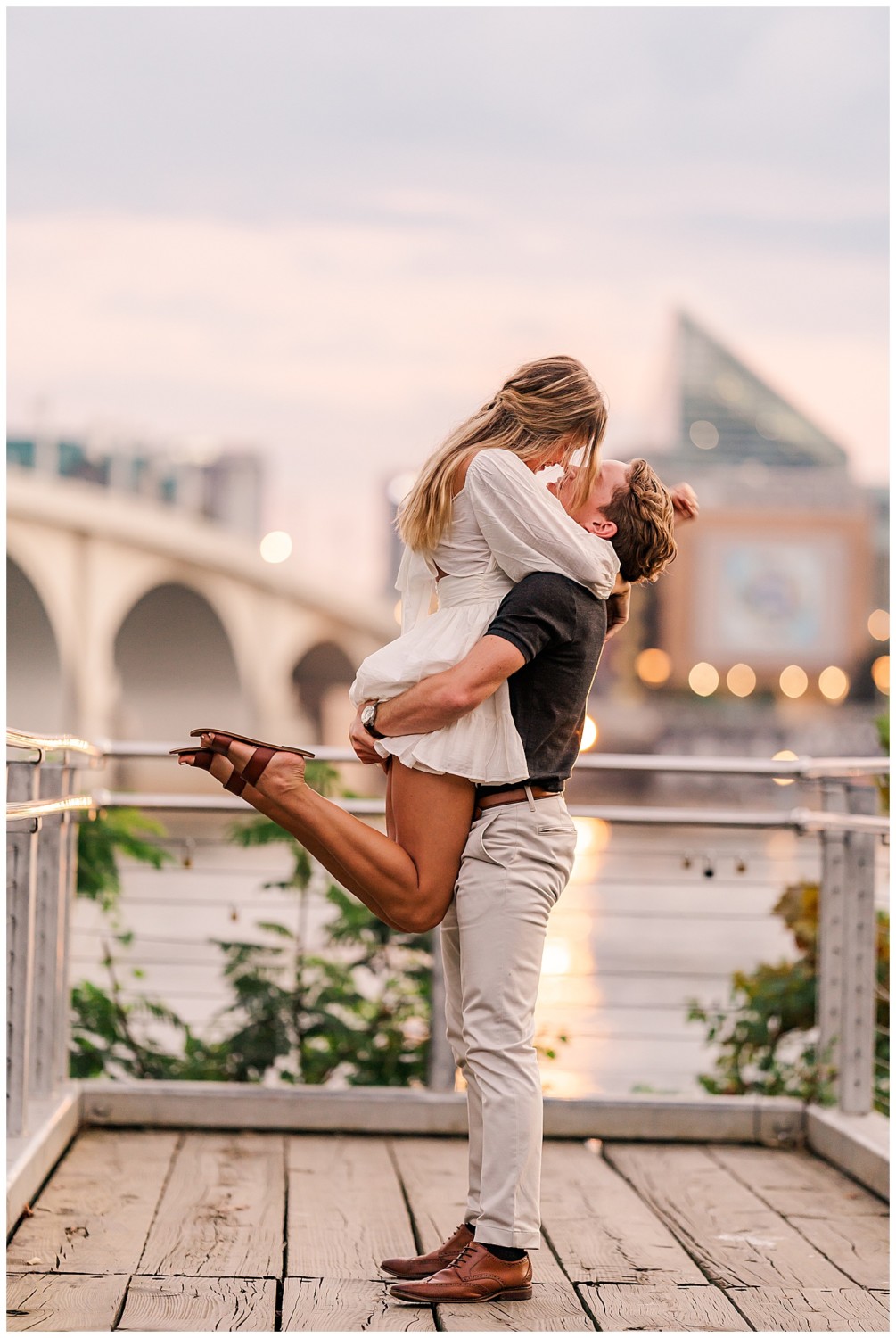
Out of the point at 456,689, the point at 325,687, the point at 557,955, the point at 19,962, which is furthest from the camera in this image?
the point at 325,687

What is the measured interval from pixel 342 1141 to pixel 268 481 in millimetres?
45285

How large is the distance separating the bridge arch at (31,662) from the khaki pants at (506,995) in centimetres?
2466

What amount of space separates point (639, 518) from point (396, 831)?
2.15 feet

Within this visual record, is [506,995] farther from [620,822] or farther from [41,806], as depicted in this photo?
[620,822]

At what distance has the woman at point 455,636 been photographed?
2.26 metres

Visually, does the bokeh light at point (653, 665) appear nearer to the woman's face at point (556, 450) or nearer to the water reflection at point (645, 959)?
the water reflection at point (645, 959)

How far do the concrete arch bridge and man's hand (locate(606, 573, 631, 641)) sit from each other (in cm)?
2194

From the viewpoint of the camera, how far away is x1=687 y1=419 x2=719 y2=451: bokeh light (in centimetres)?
8894

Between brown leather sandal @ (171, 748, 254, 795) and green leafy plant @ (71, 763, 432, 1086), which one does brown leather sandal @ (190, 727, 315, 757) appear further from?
green leafy plant @ (71, 763, 432, 1086)

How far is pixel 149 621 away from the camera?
3158cm

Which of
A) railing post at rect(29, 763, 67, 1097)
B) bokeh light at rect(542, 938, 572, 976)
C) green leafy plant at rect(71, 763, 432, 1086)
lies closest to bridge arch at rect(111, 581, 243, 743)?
bokeh light at rect(542, 938, 572, 976)

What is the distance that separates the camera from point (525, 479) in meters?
2.24

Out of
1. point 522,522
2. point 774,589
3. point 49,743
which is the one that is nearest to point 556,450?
point 522,522

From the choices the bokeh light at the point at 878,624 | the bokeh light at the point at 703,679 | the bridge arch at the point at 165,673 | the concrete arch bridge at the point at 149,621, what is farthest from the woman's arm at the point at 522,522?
the bokeh light at the point at 878,624
